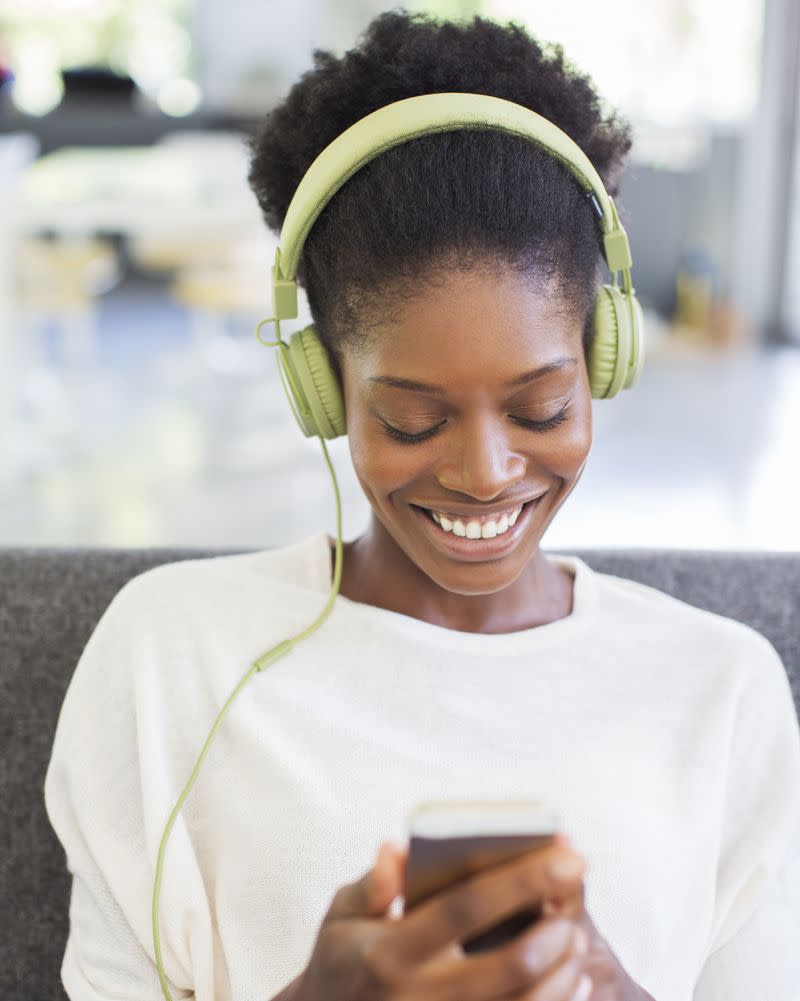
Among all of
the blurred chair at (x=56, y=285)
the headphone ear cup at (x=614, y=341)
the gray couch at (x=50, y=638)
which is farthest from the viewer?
the blurred chair at (x=56, y=285)

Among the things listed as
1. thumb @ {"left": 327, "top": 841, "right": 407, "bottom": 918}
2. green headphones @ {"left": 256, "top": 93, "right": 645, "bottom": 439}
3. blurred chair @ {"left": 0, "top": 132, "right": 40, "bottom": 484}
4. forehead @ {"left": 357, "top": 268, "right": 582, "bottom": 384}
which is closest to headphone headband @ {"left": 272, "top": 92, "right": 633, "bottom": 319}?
green headphones @ {"left": 256, "top": 93, "right": 645, "bottom": 439}

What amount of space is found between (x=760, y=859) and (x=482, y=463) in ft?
1.28

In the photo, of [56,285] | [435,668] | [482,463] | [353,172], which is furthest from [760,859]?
[56,285]

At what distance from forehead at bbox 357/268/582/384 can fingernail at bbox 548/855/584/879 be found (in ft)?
1.22

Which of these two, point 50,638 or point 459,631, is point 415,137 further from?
point 50,638

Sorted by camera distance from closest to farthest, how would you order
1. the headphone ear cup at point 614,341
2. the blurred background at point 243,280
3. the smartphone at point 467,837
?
the smartphone at point 467,837 → the headphone ear cup at point 614,341 → the blurred background at point 243,280

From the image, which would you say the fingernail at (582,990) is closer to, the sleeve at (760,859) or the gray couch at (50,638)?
the sleeve at (760,859)

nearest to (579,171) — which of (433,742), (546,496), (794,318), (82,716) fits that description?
(546,496)

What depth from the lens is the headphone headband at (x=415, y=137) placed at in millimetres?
915

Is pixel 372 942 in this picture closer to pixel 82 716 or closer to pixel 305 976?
pixel 305 976

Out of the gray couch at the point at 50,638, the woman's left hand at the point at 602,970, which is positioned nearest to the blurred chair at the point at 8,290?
the gray couch at the point at 50,638

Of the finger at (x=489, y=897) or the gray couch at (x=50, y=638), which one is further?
the gray couch at (x=50, y=638)

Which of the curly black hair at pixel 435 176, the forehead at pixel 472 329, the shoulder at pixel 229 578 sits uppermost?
the curly black hair at pixel 435 176

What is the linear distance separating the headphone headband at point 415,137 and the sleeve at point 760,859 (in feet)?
1.24
